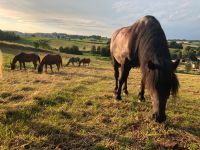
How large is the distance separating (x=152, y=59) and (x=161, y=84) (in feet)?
3.27

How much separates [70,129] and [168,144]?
8.15 ft

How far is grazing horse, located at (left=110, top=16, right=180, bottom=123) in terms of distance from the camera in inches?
280

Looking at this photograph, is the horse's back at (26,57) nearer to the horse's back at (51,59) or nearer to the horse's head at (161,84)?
the horse's back at (51,59)

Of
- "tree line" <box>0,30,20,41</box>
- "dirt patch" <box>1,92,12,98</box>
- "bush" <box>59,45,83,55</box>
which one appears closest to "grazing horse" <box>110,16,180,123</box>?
"dirt patch" <box>1,92,12,98</box>

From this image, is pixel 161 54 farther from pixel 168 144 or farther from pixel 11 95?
pixel 11 95

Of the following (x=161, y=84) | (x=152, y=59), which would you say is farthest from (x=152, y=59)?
(x=161, y=84)

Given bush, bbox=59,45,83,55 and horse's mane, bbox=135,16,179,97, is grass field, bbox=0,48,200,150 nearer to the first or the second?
horse's mane, bbox=135,16,179,97

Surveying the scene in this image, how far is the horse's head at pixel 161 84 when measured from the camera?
705cm

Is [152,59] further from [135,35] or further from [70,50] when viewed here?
[70,50]

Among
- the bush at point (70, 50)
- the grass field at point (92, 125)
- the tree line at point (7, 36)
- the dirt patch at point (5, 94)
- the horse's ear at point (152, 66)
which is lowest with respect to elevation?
the grass field at point (92, 125)

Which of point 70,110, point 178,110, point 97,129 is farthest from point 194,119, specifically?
point 70,110

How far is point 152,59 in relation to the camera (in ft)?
25.8

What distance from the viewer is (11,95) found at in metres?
11.9

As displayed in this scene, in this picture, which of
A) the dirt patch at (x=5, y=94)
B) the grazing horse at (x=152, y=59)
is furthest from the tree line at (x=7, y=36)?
the grazing horse at (x=152, y=59)
